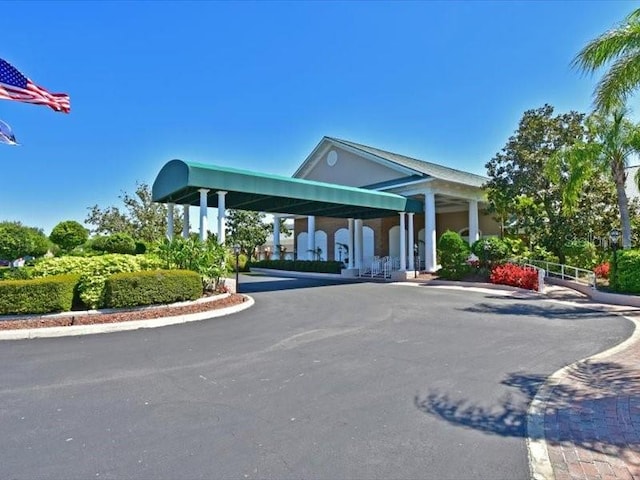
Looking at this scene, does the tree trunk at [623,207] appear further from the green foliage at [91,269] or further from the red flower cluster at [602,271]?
the green foliage at [91,269]

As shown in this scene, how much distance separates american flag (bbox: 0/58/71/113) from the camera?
37.0ft

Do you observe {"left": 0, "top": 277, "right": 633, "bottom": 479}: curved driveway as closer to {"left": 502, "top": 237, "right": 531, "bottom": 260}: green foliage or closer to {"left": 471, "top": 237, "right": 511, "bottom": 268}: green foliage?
{"left": 471, "top": 237, "right": 511, "bottom": 268}: green foliage

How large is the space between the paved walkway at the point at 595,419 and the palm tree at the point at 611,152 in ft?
35.3

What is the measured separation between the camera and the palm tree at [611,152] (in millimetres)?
14750

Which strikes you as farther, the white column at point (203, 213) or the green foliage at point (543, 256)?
the green foliage at point (543, 256)

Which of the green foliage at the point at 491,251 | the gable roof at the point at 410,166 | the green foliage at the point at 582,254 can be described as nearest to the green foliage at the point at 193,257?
the green foliage at the point at 491,251

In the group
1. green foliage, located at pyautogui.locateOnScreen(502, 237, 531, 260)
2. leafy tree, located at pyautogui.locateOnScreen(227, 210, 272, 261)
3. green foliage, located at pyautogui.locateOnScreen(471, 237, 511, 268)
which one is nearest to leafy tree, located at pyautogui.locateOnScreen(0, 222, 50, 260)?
green foliage, located at pyautogui.locateOnScreen(471, 237, 511, 268)

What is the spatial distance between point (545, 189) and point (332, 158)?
1330 cm

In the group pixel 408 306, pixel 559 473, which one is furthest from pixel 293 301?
pixel 559 473

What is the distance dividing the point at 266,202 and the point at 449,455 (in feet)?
53.1

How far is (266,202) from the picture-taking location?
18.9 metres

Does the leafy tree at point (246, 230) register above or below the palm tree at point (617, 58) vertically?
below

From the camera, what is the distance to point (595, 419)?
4.24 metres

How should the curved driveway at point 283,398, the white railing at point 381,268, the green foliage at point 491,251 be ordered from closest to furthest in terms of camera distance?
the curved driveway at point 283,398, the green foliage at point 491,251, the white railing at point 381,268
